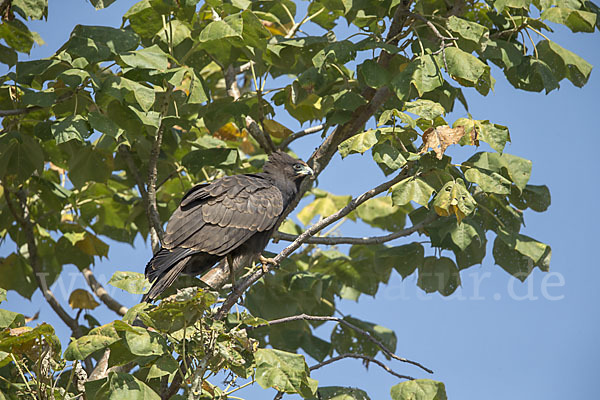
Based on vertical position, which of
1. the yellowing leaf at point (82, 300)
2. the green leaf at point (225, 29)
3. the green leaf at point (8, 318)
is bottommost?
the green leaf at point (8, 318)

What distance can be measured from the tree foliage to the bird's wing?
289mm

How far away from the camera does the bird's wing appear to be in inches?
219

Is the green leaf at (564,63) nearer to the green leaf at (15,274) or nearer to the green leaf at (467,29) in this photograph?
the green leaf at (467,29)

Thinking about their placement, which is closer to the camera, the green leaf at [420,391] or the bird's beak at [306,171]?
the green leaf at [420,391]

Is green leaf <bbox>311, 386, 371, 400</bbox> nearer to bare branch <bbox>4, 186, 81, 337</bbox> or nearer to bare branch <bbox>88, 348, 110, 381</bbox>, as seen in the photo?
bare branch <bbox>88, 348, 110, 381</bbox>

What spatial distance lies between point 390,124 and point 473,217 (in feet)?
4.98

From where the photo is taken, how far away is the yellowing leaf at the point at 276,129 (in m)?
6.75

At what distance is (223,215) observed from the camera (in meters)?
5.80

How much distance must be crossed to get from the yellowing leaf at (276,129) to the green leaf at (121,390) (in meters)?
3.26

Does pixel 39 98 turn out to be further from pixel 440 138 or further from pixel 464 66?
pixel 464 66

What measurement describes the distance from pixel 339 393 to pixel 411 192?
53.1 inches

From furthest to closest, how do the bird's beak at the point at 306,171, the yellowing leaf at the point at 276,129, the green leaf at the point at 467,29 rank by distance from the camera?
the yellowing leaf at the point at 276,129
the bird's beak at the point at 306,171
the green leaf at the point at 467,29

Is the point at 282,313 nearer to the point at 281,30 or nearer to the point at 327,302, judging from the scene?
the point at 327,302

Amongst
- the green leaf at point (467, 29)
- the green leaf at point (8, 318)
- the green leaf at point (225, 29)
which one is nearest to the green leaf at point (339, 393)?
the green leaf at point (8, 318)
